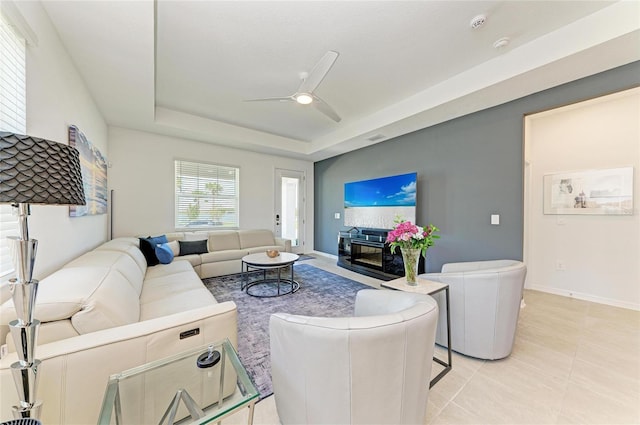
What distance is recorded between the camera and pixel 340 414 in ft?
3.20

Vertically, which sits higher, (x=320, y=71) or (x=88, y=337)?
(x=320, y=71)

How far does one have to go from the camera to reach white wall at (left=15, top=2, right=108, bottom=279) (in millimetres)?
1469

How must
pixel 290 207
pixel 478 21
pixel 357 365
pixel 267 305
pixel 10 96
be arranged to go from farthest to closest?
pixel 290 207
pixel 267 305
pixel 478 21
pixel 10 96
pixel 357 365

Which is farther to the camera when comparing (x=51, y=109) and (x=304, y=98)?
(x=304, y=98)

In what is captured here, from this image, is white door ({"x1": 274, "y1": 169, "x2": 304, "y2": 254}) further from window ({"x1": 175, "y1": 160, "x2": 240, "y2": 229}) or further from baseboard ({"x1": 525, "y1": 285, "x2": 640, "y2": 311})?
baseboard ({"x1": 525, "y1": 285, "x2": 640, "y2": 311})

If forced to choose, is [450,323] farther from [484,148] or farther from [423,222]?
[484,148]

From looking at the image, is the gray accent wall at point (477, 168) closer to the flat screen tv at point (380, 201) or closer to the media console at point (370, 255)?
the flat screen tv at point (380, 201)

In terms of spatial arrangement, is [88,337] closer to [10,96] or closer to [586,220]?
[10,96]

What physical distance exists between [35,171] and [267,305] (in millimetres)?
2477

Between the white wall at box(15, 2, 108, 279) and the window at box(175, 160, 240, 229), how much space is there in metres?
2.10

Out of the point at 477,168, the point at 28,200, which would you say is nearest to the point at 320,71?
the point at 28,200

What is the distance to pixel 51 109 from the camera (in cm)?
172

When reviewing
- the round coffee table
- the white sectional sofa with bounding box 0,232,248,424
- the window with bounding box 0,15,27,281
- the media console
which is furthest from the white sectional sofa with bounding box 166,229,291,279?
the window with bounding box 0,15,27,281

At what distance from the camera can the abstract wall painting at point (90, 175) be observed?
2121 mm
